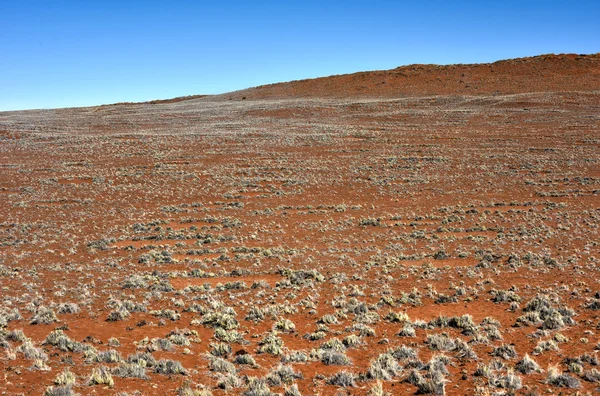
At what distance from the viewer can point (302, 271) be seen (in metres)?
13.8

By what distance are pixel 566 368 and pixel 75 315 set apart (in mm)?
10142

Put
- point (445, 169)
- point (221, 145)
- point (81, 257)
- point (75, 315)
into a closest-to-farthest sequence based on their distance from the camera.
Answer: point (75, 315) < point (81, 257) < point (445, 169) < point (221, 145)

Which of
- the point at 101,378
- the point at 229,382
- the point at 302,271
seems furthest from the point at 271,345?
the point at 302,271

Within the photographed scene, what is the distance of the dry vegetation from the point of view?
7.90 metres

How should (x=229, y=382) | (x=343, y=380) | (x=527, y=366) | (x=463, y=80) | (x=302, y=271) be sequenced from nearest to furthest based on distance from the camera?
(x=229, y=382)
(x=343, y=380)
(x=527, y=366)
(x=302, y=271)
(x=463, y=80)

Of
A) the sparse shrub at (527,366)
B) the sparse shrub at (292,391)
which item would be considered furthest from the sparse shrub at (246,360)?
the sparse shrub at (527,366)

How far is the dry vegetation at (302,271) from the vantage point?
7898mm

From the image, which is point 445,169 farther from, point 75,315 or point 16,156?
point 16,156

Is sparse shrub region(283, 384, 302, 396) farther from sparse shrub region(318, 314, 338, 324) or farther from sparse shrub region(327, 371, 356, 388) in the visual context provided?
sparse shrub region(318, 314, 338, 324)

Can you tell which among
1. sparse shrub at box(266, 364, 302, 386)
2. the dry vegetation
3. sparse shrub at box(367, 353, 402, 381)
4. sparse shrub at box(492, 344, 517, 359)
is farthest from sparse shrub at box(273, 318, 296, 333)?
sparse shrub at box(492, 344, 517, 359)

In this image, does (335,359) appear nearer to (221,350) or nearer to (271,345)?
(271,345)

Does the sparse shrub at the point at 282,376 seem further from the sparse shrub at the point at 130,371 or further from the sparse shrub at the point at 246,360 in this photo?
the sparse shrub at the point at 130,371

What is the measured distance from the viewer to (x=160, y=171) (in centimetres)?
3177

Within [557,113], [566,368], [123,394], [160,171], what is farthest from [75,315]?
[557,113]
